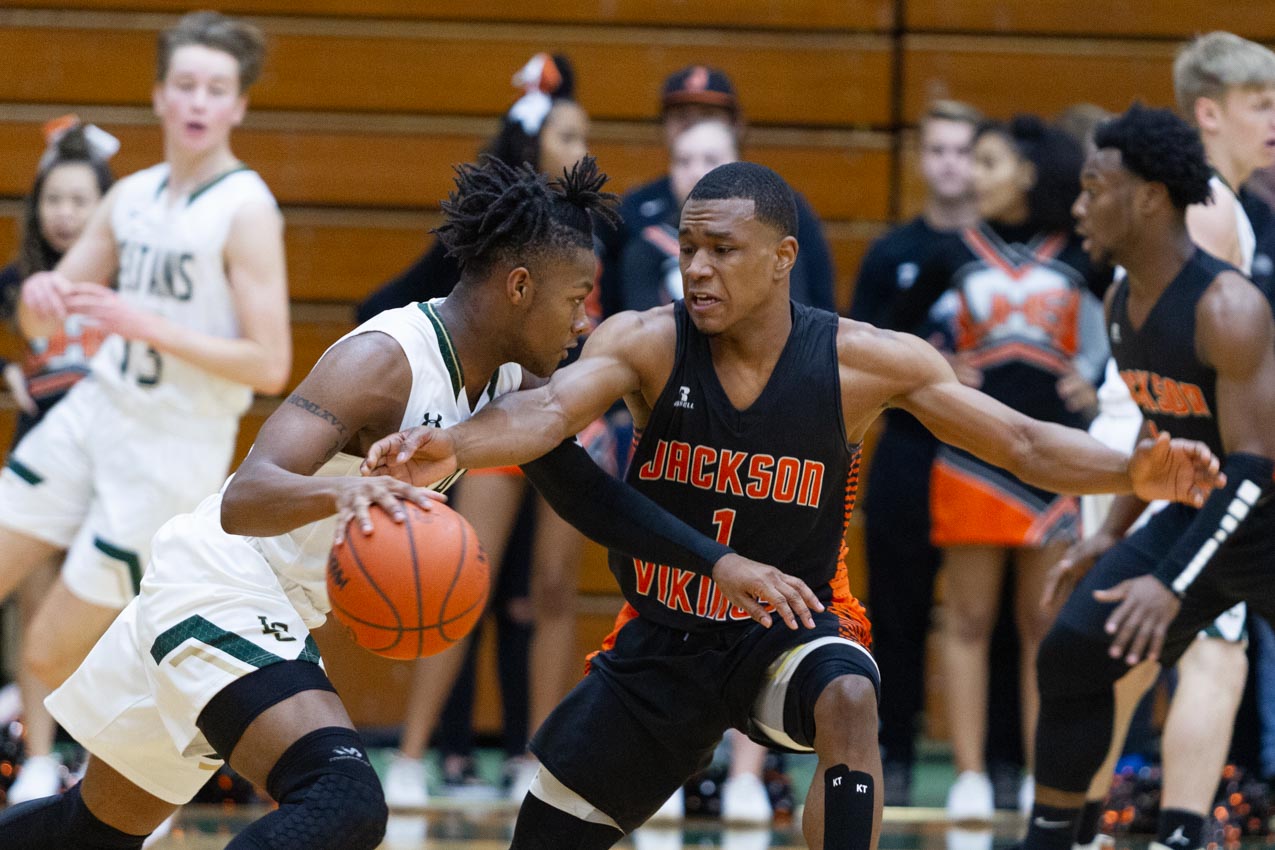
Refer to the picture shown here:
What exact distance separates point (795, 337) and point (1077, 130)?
3323 millimetres

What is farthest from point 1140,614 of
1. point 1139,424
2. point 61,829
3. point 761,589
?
point 61,829

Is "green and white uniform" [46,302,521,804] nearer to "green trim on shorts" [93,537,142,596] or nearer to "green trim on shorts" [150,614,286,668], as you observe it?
"green trim on shorts" [150,614,286,668]

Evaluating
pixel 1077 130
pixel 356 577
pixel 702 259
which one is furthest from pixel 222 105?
pixel 1077 130

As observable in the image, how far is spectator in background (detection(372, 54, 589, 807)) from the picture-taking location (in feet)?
20.9

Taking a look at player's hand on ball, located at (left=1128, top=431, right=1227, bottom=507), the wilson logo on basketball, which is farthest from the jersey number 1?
the wilson logo on basketball

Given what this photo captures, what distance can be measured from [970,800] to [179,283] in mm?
3220

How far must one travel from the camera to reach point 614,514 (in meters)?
3.96

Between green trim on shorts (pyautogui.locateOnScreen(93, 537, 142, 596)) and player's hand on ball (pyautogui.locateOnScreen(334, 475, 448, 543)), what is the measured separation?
242 centimetres

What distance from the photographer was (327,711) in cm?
352

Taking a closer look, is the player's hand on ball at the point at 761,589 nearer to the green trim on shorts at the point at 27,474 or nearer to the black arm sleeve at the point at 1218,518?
the black arm sleeve at the point at 1218,518

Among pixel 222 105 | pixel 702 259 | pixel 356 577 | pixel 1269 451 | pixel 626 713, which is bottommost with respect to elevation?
pixel 626 713

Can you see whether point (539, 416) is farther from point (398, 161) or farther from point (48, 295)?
point (398, 161)

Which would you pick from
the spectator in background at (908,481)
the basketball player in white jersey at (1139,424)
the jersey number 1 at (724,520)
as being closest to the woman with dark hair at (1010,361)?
the spectator in background at (908,481)

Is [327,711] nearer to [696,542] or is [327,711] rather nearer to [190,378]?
[696,542]
